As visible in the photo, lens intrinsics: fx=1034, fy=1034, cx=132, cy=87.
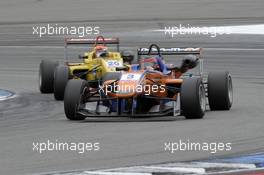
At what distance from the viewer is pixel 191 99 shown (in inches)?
579

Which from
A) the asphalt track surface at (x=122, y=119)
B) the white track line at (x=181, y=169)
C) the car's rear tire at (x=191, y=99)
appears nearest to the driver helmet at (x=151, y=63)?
the asphalt track surface at (x=122, y=119)

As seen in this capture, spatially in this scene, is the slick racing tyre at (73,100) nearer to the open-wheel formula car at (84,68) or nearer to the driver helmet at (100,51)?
the open-wheel formula car at (84,68)

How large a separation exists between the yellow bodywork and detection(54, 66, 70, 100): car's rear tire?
0.25 meters

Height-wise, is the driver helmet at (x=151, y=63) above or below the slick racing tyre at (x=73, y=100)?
above

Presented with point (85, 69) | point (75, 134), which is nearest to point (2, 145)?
point (75, 134)

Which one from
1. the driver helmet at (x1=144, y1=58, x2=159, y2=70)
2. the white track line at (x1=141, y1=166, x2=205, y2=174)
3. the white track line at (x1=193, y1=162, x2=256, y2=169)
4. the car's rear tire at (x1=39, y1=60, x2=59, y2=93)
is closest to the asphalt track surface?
the car's rear tire at (x1=39, y1=60, x2=59, y2=93)

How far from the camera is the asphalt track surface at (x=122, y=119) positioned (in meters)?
11.7

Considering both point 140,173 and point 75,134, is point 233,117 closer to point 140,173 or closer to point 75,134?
point 75,134

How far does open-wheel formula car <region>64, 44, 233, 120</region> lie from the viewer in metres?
14.9

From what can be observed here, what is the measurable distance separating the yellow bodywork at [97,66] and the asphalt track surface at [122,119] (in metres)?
0.84

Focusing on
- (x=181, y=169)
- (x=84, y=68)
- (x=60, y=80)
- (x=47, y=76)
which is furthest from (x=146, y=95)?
(x=47, y=76)

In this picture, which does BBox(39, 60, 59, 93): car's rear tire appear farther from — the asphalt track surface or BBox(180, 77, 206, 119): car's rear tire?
BBox(180, 77, 206, 119): car's rear tire

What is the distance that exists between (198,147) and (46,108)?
5567 millimetres

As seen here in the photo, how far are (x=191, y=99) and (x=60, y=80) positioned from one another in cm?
403
